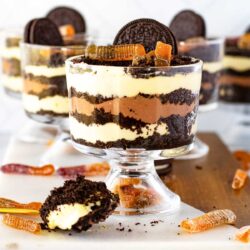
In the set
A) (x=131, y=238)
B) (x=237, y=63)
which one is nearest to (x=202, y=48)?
(x=237, y=63)

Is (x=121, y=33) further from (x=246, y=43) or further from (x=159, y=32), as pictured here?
(x=246, y=43)

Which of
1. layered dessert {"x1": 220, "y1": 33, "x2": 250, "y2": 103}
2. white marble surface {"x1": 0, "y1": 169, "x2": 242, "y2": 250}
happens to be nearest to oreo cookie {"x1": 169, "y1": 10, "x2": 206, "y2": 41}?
layered dessert {"x1": 220, "y1": 33, "x2": 250, "y2": 103}

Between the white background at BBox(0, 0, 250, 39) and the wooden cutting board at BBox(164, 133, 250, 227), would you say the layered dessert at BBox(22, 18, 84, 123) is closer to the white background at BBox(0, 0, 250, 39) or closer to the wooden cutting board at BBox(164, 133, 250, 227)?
the wooden cutting board at BBox(164, 133, 250, 227)

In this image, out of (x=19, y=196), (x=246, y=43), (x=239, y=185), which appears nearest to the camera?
(x=19, y=196)

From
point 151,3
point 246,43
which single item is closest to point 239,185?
point 246,43

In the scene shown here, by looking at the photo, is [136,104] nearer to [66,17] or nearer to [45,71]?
[45,71]

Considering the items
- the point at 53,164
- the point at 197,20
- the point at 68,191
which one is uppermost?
the point at 197,20

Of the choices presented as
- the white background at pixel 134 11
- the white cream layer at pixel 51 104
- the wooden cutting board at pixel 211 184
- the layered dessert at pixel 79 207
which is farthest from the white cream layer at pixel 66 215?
the white background at pixel 134 11
